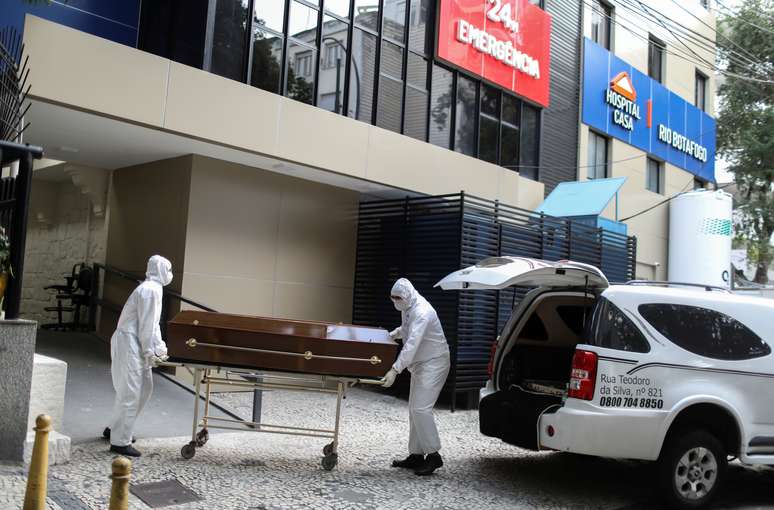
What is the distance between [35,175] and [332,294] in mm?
7028

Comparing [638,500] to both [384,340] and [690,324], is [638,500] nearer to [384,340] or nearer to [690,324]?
[690,324]

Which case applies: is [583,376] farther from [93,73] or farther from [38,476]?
[93,73]

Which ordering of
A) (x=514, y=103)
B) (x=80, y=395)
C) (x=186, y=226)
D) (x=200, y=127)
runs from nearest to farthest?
(x=80, y=395) → (x=200, y=127) → (x=186, y=226) → (x=514, y=103)

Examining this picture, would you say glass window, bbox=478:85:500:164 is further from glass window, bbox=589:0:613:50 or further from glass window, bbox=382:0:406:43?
glass window, bbox=589:0:613:50

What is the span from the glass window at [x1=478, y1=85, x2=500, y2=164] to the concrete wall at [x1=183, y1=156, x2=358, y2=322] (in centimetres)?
375

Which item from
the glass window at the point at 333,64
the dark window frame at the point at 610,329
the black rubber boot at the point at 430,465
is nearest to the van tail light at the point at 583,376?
the dark window frame at the point at 610,329

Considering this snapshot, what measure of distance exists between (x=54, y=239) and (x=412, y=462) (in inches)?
422

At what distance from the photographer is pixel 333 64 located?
11.8 m

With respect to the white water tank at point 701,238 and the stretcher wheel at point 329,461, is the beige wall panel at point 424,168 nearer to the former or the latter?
the stretcher wheel at point 329,461

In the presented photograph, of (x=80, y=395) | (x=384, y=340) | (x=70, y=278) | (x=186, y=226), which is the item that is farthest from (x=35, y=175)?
(x=384, y=340)

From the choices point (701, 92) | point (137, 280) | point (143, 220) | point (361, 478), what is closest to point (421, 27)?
point (143, 220)

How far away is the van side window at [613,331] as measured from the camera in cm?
572

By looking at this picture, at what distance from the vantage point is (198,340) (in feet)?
20.0

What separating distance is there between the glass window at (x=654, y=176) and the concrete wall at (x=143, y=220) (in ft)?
50.2
